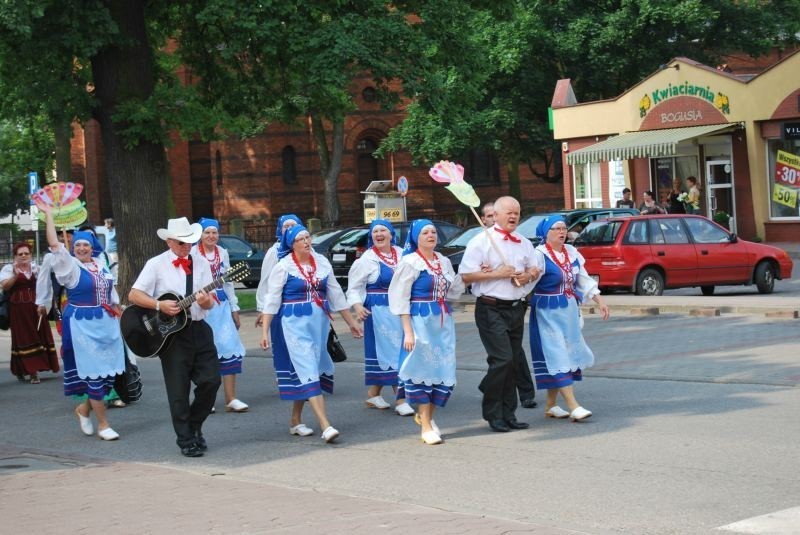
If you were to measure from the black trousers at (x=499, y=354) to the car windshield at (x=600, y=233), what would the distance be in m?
11.8

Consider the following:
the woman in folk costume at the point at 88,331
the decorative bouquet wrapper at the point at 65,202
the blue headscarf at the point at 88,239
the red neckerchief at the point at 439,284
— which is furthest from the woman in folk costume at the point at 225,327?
the red neckerchief at the point at 439,284

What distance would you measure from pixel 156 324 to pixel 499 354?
263 cm

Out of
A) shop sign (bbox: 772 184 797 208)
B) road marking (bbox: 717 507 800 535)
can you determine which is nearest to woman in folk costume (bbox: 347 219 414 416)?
road marking (bbox: 717 507 800 535)

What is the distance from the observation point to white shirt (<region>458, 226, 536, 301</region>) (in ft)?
32.7

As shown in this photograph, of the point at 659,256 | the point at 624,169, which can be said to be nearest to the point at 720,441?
the point at 659,256

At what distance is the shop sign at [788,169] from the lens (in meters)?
34.9

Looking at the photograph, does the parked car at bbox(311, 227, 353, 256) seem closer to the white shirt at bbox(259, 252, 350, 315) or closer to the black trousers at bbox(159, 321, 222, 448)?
the white shirt at bbox(259, 252, 350, 315)

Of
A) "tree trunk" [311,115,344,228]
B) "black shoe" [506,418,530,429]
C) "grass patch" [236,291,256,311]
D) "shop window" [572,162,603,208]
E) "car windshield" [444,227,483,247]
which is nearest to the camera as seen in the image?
"black shoe" [506,418,530,429]

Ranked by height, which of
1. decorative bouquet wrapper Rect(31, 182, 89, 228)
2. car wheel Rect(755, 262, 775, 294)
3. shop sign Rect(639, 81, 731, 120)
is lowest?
car wheel Rect(755, 262, 775, 294)

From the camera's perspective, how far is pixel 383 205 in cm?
3481

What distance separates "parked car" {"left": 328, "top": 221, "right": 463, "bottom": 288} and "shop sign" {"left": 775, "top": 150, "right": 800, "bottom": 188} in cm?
1190

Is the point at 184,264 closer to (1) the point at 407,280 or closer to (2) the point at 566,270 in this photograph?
(1) the point at 407,280

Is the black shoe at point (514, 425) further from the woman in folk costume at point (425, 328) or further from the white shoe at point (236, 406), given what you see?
the white shoe at point (236, 406)

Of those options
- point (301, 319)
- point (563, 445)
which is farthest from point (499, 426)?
point (301, 319)
